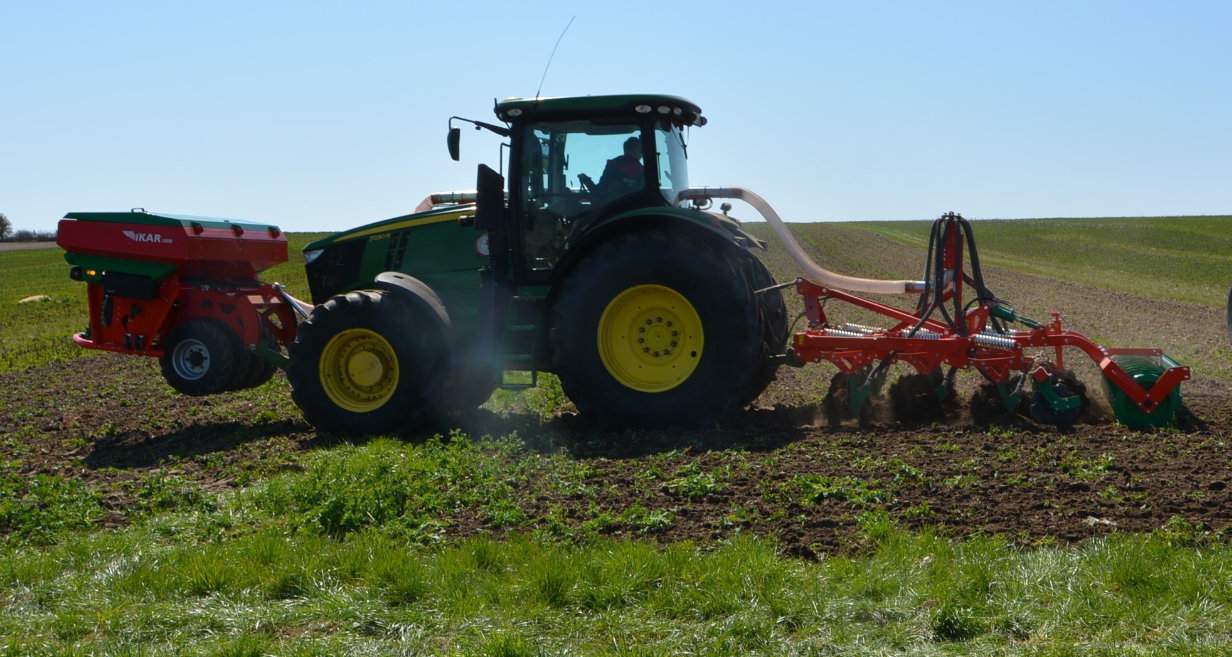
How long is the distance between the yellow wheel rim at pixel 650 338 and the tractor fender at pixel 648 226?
19.3 inches

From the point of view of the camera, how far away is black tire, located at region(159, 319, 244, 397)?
10.5m

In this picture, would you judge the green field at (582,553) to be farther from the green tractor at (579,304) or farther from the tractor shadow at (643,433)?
the green tractor at (579,304)

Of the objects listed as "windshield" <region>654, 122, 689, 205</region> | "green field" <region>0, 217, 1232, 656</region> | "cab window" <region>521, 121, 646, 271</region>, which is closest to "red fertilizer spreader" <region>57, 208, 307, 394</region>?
"green field" <region>0, 217, 1232, 656</region>

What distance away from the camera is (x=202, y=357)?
10.6 m

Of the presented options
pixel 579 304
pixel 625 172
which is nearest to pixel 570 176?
pixel 625 172

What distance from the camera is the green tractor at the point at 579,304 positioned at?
892cm

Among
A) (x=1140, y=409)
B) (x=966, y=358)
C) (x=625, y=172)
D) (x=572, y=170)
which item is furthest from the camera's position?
(x=572, y=170)

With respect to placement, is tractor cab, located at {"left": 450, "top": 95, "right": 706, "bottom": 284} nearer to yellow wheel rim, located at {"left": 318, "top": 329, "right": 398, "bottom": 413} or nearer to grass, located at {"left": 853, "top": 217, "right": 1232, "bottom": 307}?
yellow wheel rim, located at {"left": 318, "top": 329, "right": 398, "bottom": 413}

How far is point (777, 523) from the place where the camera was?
609cm

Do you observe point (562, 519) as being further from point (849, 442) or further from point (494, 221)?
point (494, 221)

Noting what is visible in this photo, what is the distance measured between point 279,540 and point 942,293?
5.45m

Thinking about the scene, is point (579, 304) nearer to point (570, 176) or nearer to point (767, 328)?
point (570, 176)

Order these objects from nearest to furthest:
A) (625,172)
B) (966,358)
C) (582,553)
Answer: (582,553), (966,358), (625,172)

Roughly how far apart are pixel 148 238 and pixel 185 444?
6.95ft
